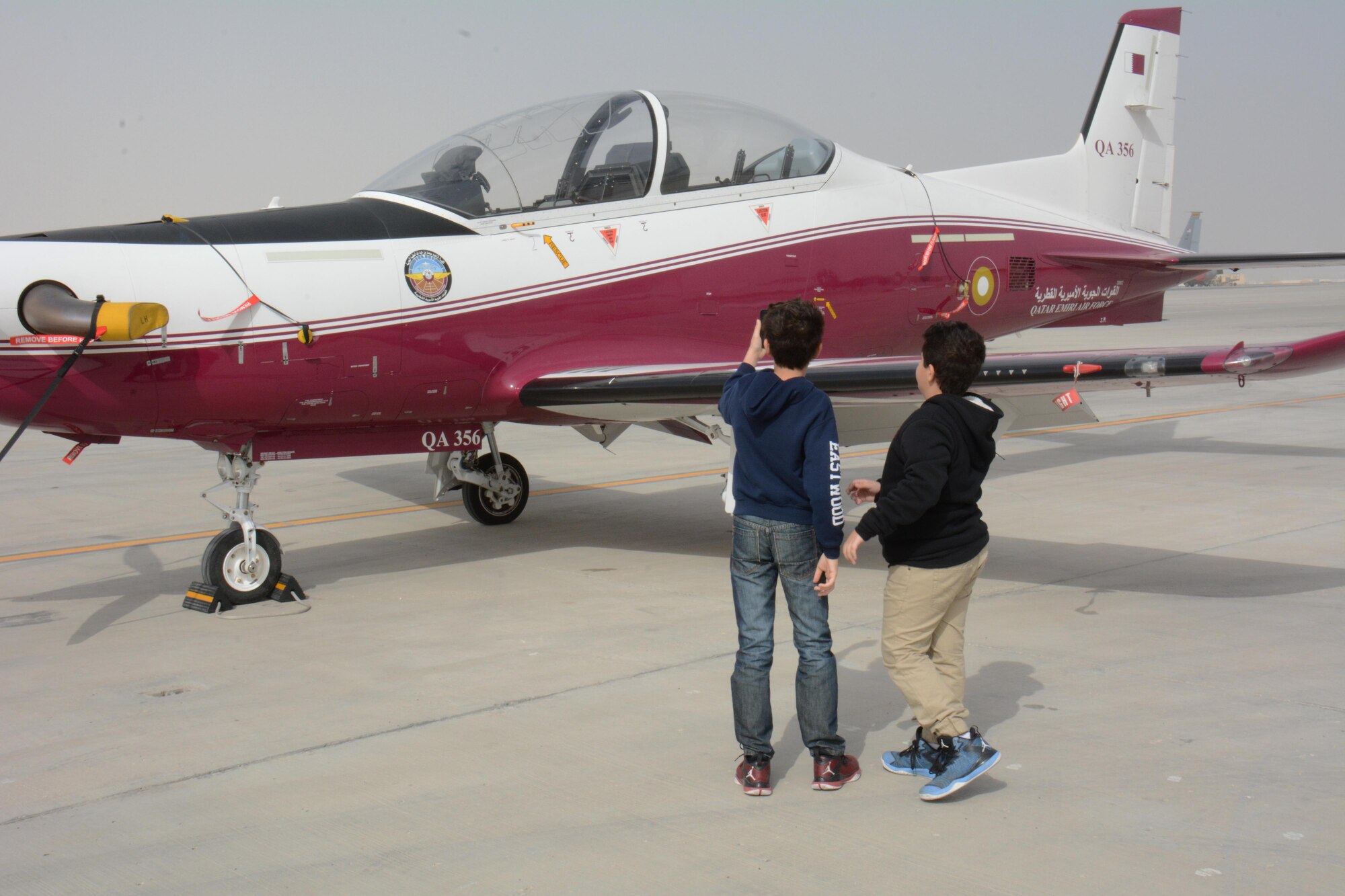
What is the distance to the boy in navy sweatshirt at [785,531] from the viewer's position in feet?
12.1

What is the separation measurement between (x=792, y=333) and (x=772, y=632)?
0.99 meters

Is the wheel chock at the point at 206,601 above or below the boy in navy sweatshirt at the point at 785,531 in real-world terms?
below

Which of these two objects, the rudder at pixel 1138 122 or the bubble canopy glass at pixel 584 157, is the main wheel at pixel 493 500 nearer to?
the bubble canopy glass at pixel 584 157

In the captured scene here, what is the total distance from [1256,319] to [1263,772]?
A: 4451 cm

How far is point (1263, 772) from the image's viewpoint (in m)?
3.89

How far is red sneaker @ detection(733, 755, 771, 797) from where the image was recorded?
149 inches

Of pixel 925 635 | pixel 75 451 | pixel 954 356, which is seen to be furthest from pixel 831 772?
pixel 75 451

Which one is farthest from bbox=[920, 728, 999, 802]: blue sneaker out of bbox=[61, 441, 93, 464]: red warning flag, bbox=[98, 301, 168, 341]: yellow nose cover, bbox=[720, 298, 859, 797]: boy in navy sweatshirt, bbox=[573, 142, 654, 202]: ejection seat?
bbox=[61, 441, 93, 464]: red warning flag

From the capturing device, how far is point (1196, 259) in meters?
10.8

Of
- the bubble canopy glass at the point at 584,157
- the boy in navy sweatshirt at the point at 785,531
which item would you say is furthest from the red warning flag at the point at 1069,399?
the bubble canopy glass at the point at 584,157

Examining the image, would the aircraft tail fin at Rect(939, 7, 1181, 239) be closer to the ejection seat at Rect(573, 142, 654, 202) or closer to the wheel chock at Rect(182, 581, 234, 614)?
the ejection seat at Rect(573, 142, 654, 202)

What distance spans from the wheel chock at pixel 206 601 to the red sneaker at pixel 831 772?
3905 mm

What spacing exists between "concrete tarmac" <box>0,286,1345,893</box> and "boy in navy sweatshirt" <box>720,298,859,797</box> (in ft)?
0.72

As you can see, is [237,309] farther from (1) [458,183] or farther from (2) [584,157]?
(2) [584,157]
